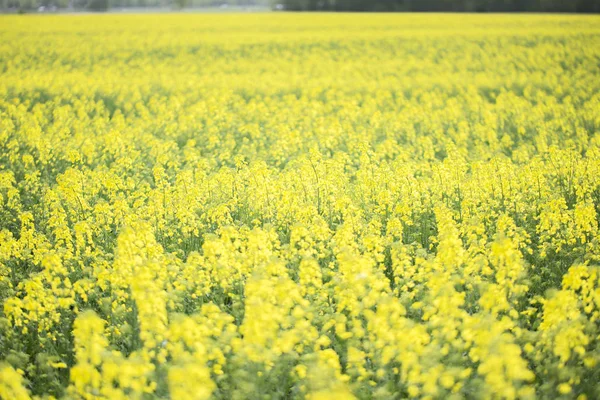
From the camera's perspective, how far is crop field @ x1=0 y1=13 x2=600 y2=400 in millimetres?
3859

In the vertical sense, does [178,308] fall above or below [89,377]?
below

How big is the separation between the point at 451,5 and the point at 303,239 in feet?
163

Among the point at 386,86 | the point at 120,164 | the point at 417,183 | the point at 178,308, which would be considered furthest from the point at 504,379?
the point at 386,86

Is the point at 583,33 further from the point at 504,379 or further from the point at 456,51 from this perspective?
the point at 504,379

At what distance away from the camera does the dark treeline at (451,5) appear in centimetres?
4738

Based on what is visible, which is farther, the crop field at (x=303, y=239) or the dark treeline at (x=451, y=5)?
the dark treeline at (x=451, y=5)

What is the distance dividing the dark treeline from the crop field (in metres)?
33.5

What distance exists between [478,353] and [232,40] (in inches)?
995

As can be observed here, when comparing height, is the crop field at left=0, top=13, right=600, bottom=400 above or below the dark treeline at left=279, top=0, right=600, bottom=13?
below

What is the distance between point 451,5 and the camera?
51.6 metres

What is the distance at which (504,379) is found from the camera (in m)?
3.46

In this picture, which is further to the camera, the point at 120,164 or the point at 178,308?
the point at 120,164

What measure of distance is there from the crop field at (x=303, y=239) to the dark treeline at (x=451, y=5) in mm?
33506

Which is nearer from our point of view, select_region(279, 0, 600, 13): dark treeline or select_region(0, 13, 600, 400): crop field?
select_region(0, 13, 600, 400): crop field
